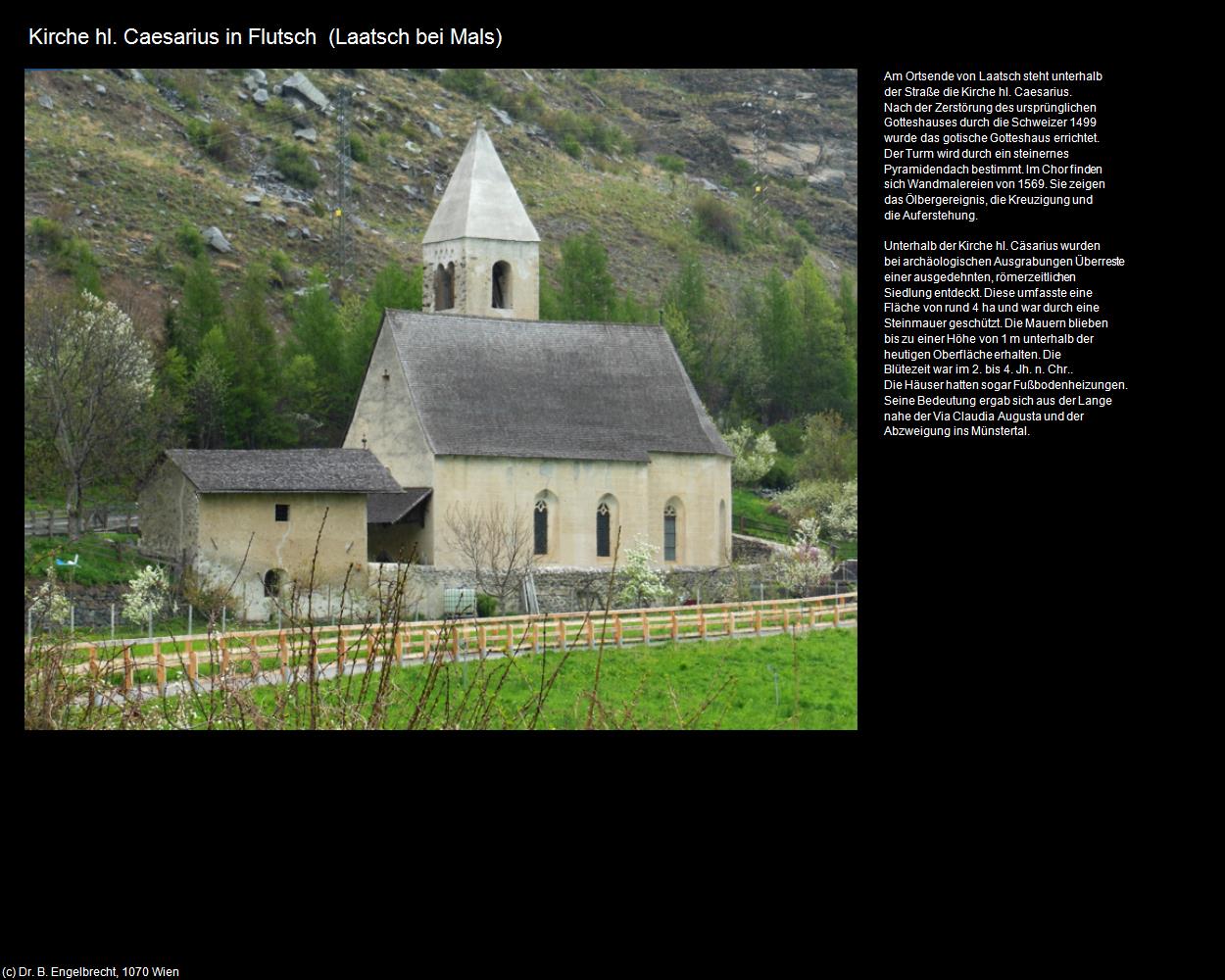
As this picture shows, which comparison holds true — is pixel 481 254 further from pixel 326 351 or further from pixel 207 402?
pixel 207 402

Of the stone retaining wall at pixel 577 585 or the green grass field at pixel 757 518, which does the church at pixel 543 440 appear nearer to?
the stone retaining wall at pixel 577 585

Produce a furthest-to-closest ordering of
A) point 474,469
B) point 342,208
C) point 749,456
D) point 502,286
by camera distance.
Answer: point 342,208 < point 749,456 < point 502,286 < point 474,469

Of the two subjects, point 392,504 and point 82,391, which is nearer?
point 392,504

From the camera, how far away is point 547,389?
165 feet

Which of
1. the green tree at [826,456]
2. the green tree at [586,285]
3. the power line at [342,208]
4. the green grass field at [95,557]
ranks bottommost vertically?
the green grass field at [95,557]

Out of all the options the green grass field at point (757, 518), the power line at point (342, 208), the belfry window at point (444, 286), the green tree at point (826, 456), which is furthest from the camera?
the power line at point (342, 208)

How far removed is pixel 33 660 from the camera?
1189cm

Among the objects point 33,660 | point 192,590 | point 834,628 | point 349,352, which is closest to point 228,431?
point 349,352

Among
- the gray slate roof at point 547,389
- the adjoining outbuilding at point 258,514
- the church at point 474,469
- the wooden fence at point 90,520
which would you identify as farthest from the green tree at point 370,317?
the adjoining outbuilding at point 258,514

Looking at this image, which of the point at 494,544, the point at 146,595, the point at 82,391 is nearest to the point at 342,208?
the point at 82,391

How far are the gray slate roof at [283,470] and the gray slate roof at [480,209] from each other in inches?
522

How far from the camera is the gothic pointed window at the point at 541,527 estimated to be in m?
47.9

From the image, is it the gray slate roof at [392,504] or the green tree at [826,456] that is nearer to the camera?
the gray slate roof at [392,504]

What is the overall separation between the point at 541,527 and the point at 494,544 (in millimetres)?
2854
